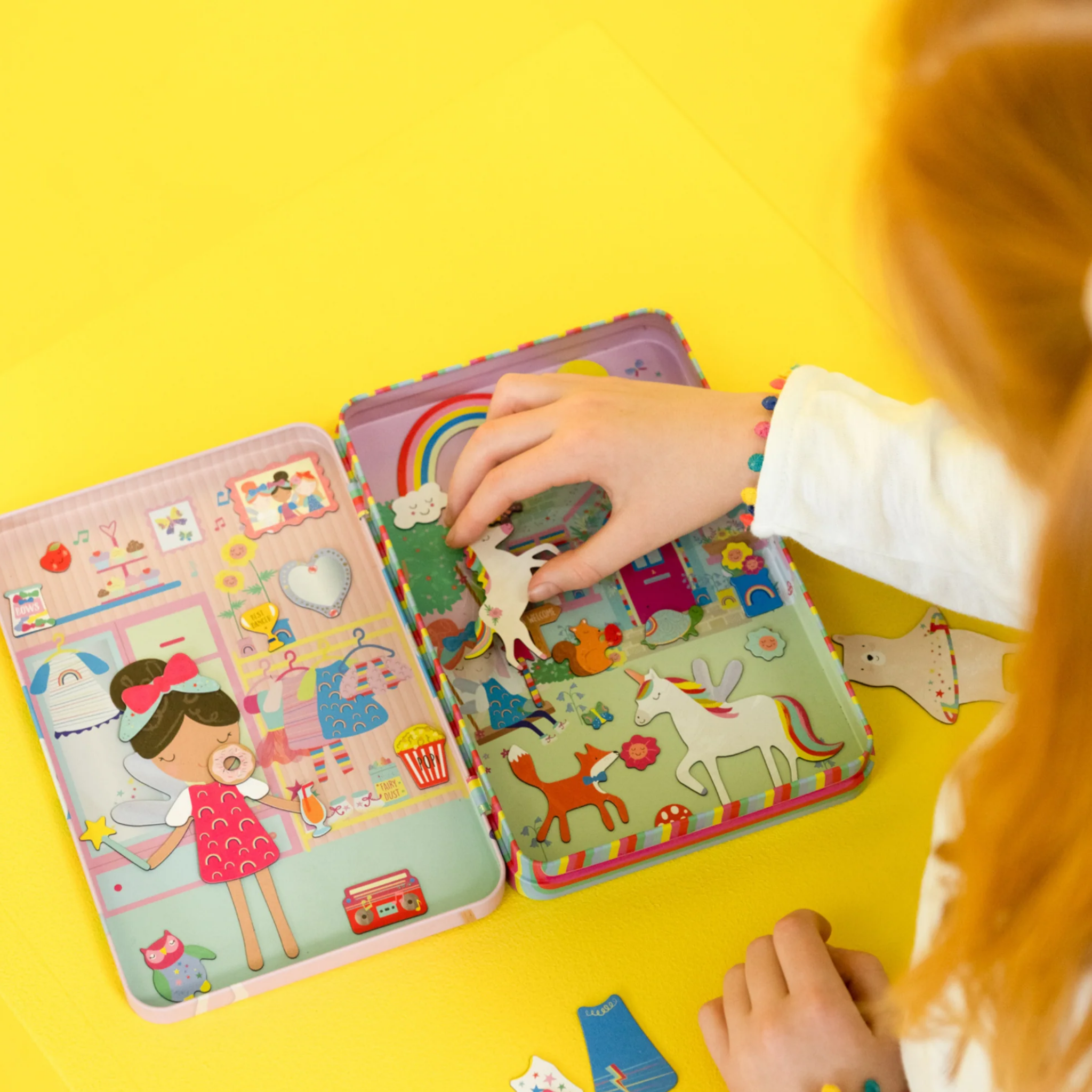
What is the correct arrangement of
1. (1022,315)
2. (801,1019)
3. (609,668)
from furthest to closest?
(609,668) < (801,1019) < (1022,315)

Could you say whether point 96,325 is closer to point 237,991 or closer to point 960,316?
point 237,991

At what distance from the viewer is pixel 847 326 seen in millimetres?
703

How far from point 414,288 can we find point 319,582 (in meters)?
0.23

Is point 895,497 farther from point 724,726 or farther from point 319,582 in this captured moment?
point 319,582

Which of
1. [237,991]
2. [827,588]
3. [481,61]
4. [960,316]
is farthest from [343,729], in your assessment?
[481,61]

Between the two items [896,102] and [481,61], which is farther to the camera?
[481,61]

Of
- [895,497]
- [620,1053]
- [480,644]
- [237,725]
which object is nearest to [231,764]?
[237,725]

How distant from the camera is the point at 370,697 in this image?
56 centimetres

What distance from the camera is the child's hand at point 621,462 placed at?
0.55 meters

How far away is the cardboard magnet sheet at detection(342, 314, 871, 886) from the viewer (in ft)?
1.74

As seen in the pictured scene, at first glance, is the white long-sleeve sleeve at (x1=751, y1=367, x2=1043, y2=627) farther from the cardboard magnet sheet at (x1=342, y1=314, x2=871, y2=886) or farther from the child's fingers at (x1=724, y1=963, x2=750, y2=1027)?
the child's fingers at (x1=724, y1=963, x2=750, y2=1027)

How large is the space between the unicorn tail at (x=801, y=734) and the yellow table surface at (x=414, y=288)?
4cm

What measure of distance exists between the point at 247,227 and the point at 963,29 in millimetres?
580

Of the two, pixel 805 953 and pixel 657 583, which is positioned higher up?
pixel 657 583
